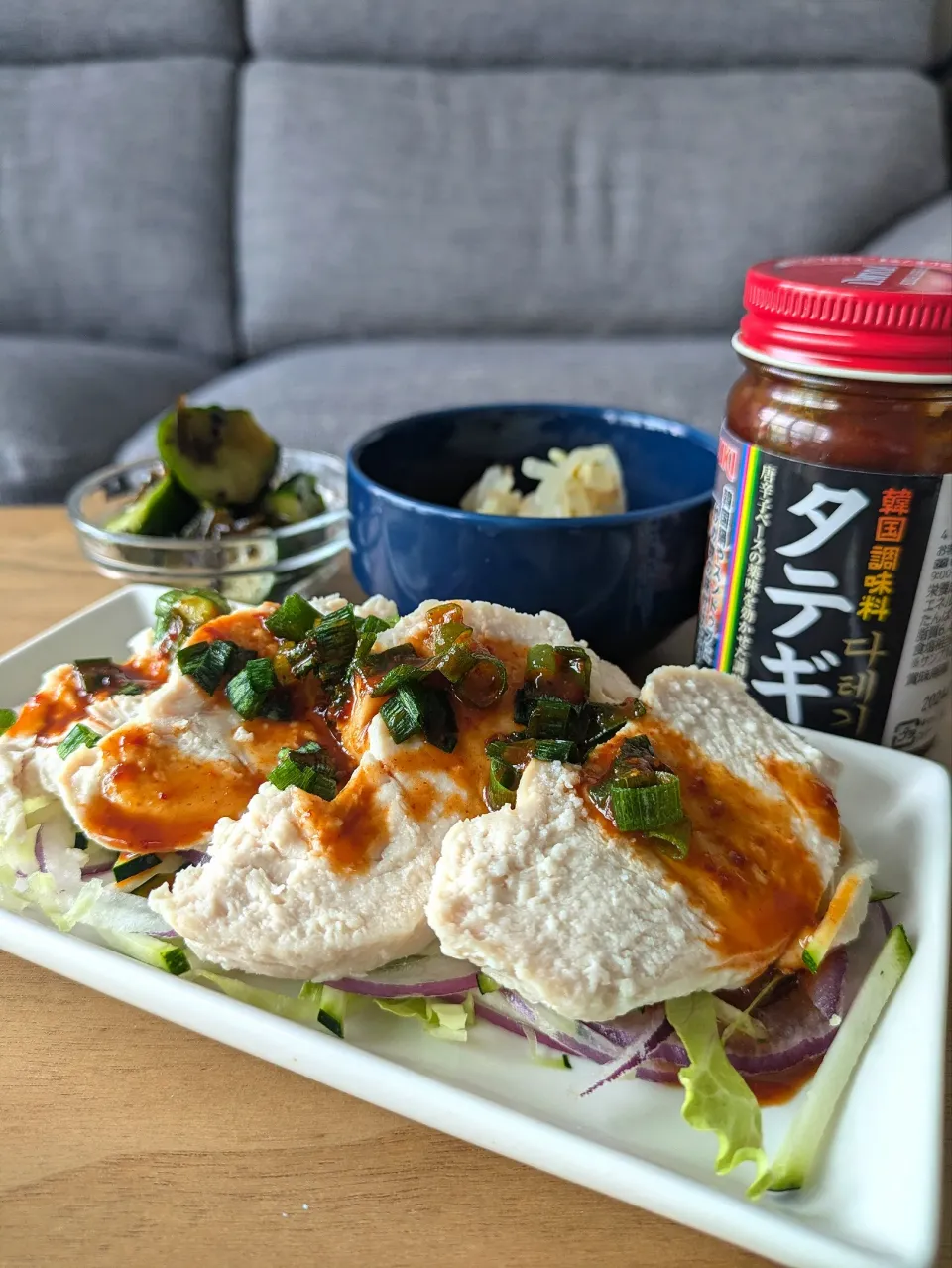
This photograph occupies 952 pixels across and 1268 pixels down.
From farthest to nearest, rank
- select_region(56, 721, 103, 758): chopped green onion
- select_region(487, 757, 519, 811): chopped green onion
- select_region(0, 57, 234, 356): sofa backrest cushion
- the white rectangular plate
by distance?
select_region(0, 57, 234, 356): sofa backrest cushion, select_region(56, 721, 103, 758): chopped green onion, select_region(487, 757, 519, 811): chopped green onion, the white rectangular plate

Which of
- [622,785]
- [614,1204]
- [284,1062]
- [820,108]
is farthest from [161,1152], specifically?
[820,108]

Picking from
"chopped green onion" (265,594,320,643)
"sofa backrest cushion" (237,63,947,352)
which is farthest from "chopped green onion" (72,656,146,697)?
"sofa backrest cushion" (237,63,947,352)

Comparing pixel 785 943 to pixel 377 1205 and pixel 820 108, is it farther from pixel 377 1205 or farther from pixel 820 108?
pixel 820 108

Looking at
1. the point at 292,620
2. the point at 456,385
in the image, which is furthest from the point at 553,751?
the point at 456,385

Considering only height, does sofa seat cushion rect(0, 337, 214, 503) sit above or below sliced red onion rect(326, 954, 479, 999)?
below

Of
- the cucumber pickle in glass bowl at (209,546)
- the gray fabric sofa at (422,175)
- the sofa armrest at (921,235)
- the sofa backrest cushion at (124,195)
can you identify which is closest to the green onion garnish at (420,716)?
the cucumber pickle in glass bowl at (209,546)

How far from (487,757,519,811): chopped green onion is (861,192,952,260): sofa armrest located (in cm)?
182

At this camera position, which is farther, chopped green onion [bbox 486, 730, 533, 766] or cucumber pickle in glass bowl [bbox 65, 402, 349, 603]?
cucumber pickle in glass bowl [bbox 65, 402, 349, 603]

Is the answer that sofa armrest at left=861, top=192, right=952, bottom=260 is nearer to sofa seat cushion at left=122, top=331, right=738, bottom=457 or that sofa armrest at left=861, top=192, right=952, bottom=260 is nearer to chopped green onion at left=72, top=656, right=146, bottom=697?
sofa seat cushion at left=122, top=331, right=738, bottom=457

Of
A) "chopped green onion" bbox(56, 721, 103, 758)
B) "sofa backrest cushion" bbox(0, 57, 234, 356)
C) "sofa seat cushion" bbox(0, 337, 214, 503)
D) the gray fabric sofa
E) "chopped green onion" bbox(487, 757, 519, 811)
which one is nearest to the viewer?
"chopped green onion" bbox(487, 757, 519, 811)

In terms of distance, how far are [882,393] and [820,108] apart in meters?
2.70

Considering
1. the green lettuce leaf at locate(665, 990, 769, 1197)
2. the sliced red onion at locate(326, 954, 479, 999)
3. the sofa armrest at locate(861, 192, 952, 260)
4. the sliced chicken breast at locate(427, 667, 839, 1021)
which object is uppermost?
the sofa armrest at locate(861, 192, 952, 260)

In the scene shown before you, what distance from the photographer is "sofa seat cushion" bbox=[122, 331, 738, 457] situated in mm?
2711

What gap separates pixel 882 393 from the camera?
966mm
